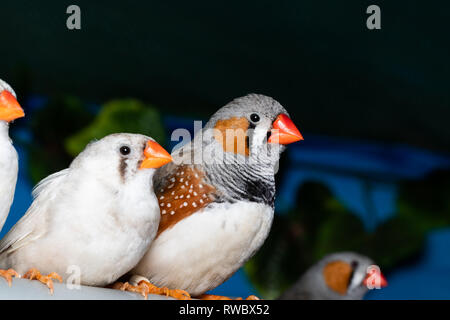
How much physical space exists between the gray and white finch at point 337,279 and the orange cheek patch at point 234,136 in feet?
2.88

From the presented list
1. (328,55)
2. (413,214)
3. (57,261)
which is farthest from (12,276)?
(413,214)

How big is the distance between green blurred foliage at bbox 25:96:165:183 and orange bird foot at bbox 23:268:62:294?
5.87ft

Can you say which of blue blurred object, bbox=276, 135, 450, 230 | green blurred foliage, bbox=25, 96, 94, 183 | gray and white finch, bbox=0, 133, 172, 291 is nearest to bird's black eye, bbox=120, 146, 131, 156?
gray and white finch, bbox=0, 133, 172, 291

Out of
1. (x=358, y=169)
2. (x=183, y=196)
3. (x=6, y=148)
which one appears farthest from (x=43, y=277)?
(x=358, y=169)

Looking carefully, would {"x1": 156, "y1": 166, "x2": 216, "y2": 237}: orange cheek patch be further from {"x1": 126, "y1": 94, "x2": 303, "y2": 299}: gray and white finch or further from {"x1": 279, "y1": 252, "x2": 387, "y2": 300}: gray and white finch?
{"x1": 279, "y1": 252, "x2": 387, "y2": 300}: gray and white finch

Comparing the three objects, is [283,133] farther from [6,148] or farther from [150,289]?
[6,148]

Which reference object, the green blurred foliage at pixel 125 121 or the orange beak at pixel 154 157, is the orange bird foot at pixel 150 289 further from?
the green blurred foliage at pixel 125 121

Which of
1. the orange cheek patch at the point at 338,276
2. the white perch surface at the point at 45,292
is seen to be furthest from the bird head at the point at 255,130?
the orange cheek patch at the point at 338,276

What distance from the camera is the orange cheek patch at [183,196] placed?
1.12 metres

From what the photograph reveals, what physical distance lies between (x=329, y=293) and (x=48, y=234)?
1.13 metres

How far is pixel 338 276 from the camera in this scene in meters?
1.88

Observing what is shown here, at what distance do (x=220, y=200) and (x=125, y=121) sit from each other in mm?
1627
